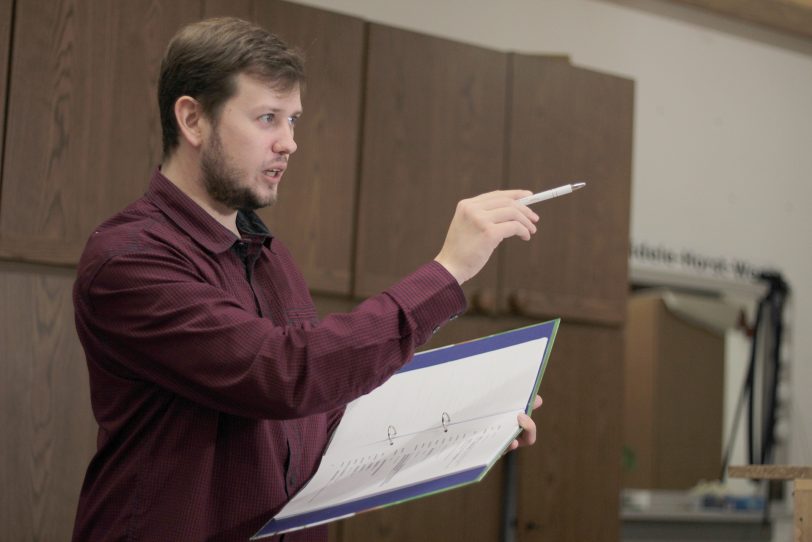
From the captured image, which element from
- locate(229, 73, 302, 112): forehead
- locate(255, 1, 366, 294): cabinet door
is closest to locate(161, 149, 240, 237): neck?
locate(229, 73, 302, 112): forehead

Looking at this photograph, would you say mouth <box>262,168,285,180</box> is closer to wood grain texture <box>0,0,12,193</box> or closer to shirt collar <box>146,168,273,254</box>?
shirt collar <box>146,168,273,254</box>

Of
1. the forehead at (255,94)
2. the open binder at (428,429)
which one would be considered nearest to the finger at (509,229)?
the open binder at (428,429)

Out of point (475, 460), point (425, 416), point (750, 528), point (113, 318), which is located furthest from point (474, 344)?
point (750, 528)

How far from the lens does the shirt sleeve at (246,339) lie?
1137 mm

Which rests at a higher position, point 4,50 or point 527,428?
point 4,50

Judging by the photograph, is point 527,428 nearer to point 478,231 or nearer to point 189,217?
point 478,231

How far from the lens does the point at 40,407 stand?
230cm

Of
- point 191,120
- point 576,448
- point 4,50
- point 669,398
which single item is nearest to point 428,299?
point 191,120

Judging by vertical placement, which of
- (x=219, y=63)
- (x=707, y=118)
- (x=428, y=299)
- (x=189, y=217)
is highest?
(x=707, y=118)

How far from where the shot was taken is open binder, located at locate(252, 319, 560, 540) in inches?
45.3

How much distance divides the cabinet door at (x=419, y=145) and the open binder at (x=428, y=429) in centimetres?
132

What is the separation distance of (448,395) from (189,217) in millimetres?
420

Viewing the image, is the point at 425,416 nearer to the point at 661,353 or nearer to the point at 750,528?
the point at 661,353

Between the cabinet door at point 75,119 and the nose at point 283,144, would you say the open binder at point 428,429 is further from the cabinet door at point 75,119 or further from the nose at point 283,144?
the cabinet door at point 75,119
